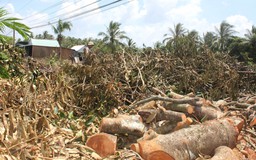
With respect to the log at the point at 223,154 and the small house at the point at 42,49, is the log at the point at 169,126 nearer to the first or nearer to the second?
the log at the point at 223,154

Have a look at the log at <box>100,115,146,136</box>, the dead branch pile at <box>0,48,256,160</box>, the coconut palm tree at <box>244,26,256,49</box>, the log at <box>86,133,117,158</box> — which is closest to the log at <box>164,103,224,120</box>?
the dead branch pile at <box>0,48,256,160</box>

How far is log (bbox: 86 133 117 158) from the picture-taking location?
14.3 ft

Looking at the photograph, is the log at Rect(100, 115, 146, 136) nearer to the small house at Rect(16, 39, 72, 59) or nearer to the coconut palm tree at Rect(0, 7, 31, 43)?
the coconut palm tree at Rect(0, 7, 31, 43)

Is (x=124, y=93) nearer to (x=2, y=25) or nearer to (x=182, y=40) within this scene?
(x=2, y=25)

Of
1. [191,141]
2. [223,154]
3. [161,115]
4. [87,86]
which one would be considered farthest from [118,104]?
[223,154]

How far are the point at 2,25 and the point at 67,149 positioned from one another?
2396 mm

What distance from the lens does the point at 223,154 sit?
13.6 feet

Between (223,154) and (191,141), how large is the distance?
0.41 meters

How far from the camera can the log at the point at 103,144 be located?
Answer: 4.36 metres

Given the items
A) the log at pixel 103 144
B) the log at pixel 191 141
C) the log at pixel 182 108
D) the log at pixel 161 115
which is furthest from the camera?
the log at pixel 182 108

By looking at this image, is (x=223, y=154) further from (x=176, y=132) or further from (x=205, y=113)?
(x=205, y=113)

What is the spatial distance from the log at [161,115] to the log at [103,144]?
0.94 m

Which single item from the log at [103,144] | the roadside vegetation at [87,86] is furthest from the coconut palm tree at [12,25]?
the log at [103,144]

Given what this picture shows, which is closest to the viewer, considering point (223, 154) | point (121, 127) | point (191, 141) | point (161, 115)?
point (223, 154)
